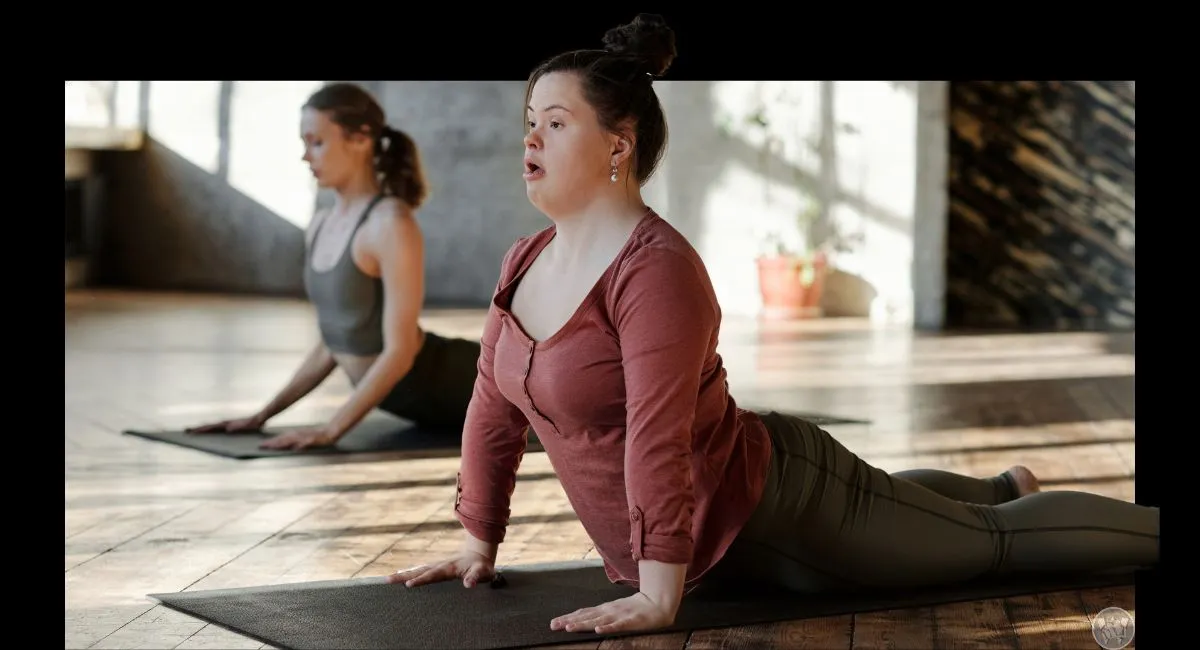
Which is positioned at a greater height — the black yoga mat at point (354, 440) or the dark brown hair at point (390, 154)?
the dark brown hair at point (390, 154)

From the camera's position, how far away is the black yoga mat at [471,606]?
6.92 ft

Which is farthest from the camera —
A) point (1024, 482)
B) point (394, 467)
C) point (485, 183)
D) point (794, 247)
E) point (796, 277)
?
point (485, 183)

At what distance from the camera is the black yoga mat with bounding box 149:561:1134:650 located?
2.11 meters

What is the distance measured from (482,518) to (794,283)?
24.1 ft

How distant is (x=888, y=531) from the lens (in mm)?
2312

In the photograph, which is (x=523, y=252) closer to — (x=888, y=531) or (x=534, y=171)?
(x=534, y=171)

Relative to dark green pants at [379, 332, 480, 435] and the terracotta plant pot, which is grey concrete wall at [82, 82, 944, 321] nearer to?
the terracotta plant pot

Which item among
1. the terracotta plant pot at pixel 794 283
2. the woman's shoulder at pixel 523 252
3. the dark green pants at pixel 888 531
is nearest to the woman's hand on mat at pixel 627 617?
the dark green pants at pixel 888 531

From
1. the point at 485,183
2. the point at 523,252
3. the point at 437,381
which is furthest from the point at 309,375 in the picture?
the point at 485,183

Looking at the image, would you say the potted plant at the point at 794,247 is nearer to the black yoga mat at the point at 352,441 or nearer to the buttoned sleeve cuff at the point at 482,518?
the black yoga mat at the point at 352,441

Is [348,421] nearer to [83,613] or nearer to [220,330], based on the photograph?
[83,613]

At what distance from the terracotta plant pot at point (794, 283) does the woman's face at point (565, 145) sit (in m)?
7.44

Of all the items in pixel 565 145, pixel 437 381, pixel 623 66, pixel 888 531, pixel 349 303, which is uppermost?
pixel 623 66

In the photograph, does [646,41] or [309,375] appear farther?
[309,375]
